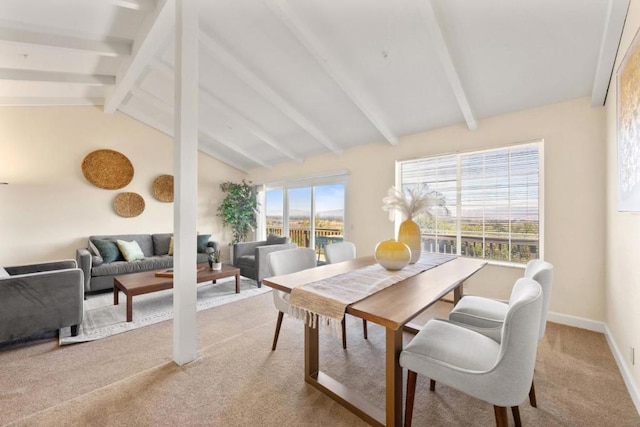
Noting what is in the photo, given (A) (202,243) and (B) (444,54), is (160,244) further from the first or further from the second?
(B) (444,54)

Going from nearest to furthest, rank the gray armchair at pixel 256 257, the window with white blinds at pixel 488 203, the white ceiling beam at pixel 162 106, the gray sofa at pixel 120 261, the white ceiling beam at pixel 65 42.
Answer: the white ceiling beam at pixel 65 42, the window with white blinds at pixel 488 203, the gray sofa at pixel 120 261, the gray armchair at pixel 256 257, the white ceiling beam at pixel 162 106

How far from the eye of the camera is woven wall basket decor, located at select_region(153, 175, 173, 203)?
5.22 meters

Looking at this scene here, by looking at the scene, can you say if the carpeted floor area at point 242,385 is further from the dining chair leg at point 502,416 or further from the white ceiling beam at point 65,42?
the white ceiling beam at point 65,42

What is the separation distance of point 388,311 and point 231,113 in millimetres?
3964

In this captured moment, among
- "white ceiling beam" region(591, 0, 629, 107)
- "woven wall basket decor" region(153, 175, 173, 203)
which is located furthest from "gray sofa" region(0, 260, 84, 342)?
"white ceiling beam" region(591, 0, 629, 107)

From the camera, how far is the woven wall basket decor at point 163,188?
522 centimetres

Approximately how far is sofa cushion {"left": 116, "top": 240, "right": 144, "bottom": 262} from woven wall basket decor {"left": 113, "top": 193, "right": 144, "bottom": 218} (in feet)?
2.53

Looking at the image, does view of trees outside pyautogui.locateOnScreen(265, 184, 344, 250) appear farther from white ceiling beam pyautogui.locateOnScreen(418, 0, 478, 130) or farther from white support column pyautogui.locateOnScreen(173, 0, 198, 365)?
white support column pyautogui.locateOnScreen(173, 0, 198, 365)

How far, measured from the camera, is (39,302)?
2.26m

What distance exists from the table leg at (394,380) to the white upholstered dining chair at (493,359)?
5 cm

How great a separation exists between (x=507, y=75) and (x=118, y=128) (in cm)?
587

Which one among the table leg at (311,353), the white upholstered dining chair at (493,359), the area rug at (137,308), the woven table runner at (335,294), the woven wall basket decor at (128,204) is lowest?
the area rug at (137,308)


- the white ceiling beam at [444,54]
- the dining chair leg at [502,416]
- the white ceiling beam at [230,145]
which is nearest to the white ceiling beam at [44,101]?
the white ceiling beam at [230,145]

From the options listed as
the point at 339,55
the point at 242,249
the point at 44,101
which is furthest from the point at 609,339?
the point at 44,101
